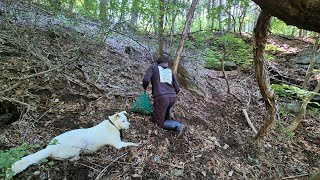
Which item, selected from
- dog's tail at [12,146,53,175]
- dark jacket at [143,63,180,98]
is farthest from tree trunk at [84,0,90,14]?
dog's tail at [12,146,53,175]

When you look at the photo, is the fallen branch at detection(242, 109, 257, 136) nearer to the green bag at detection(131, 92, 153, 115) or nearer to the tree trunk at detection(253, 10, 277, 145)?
the tree trunk at detection(253, 10, 277, 145)

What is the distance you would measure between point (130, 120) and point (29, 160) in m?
2.05

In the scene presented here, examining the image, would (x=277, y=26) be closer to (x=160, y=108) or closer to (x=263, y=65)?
(x=263, y=65)

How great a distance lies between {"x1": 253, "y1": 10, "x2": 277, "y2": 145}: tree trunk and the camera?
3.34m

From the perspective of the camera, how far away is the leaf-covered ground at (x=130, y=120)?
3.95 m

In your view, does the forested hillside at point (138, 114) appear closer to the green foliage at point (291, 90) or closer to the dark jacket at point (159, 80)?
the green foliage at point (291, 90)

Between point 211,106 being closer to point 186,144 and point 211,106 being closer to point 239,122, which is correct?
point 239,122

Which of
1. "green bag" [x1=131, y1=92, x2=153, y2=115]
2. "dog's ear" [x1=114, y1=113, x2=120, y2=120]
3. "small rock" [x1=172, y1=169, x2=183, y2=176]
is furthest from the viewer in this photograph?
"green bag" [x1=131, y1=92, x2=153, y2=115]

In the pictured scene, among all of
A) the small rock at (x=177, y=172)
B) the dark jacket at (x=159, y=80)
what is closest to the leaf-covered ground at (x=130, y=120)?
the small rock at (x=177, y=172)

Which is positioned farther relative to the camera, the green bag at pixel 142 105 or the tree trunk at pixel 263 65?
the green bag at pixel 142 105

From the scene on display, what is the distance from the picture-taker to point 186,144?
471cm

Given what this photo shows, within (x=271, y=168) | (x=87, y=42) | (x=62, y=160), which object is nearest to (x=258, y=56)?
(x=271, y=168)

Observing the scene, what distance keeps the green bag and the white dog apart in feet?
3.28

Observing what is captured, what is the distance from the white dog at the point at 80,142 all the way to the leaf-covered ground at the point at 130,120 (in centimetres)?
12
